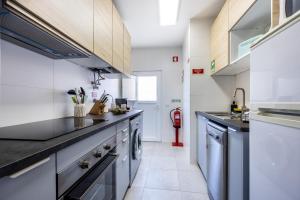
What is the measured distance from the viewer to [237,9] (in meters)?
1.68

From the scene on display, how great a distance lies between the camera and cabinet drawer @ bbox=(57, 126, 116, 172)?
2.23ft

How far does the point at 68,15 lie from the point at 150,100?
345 centimetres

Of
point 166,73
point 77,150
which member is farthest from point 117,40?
point 166,73

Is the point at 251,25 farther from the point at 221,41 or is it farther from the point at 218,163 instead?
the point at 218,163

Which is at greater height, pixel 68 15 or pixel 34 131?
pixel 68 15

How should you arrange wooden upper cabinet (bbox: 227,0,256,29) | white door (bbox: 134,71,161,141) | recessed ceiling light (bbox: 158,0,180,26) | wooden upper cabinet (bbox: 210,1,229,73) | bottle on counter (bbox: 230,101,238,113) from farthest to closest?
1. white door (bbox: 134,71,161,141)
2. bottle on counter (bbox: 230,101,238,113)
3. recessed ceiling light (bbox: 158,0,180,26)
4. wooden upper cabinet (bbox: 210,1,229,73)
5. wooden upper cabinet (bbox: 227,0,256,29)

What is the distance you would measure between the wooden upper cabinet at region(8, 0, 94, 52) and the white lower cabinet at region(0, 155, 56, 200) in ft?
2.26

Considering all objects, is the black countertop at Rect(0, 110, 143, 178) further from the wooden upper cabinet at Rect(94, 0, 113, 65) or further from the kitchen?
the wooden upper cabinet at Rect(94, 0, 113, 65)

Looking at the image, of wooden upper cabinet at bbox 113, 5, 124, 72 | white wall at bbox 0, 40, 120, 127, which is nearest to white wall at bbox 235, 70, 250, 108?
wooden upper cabinet at bbox 113, 5, 124, 72

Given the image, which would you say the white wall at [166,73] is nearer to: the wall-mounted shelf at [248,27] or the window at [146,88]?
the window at [146,88]

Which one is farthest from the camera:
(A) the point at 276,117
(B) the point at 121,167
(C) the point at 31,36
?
(B) the point at 121,167

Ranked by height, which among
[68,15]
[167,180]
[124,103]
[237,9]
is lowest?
[167,180]

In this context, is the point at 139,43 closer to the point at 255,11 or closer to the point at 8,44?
the point at 255,11

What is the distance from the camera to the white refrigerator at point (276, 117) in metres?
0.60
